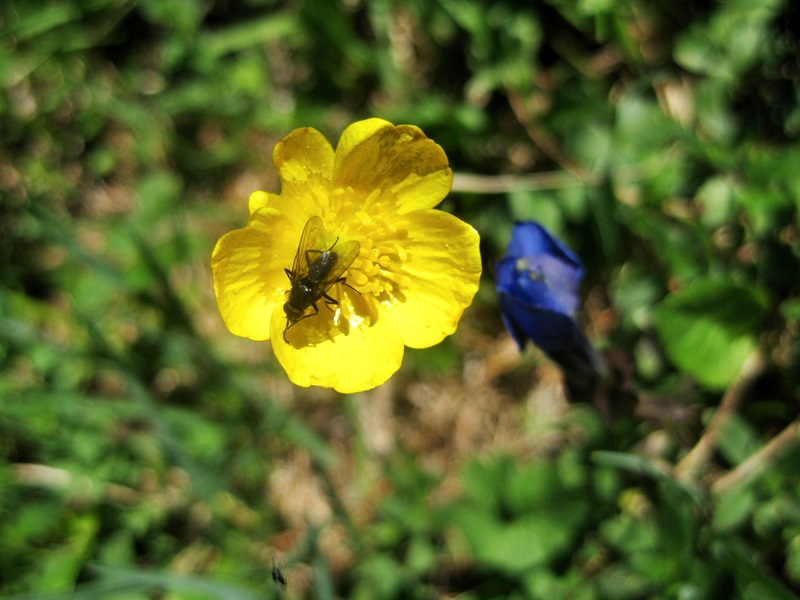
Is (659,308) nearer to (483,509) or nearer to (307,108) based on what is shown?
(483,509)

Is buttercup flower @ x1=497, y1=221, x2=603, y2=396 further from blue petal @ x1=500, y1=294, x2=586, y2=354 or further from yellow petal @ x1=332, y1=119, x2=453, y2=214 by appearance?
yellow petal @ x1=332, y1=119, x2=453, y2=214

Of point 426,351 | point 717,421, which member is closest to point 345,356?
point 426,351

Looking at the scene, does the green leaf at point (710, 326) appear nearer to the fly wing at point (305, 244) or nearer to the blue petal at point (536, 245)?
the blue petal at point (536, 245)

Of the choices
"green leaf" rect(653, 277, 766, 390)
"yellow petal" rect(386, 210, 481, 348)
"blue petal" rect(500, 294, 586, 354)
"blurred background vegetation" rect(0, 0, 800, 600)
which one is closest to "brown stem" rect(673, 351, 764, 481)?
"blurred background vegetation" rect(0, 0, 800, 600)

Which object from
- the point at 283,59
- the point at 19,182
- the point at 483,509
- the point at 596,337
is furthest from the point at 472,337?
the point at 19,182

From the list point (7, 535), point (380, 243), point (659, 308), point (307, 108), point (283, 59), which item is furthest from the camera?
point (283, 59)
